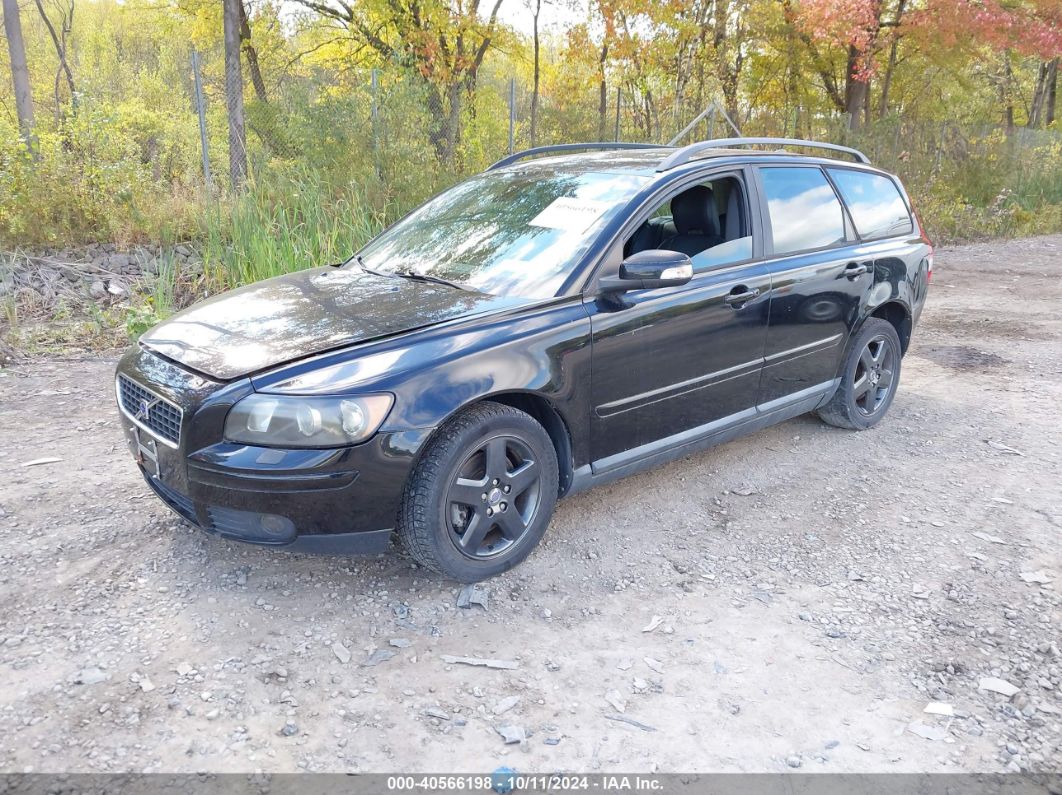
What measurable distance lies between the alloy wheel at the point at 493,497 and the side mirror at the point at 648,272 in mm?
799

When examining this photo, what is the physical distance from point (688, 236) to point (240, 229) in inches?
184

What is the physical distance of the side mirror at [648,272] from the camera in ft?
11.0

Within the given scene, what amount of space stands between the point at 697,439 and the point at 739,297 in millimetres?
730

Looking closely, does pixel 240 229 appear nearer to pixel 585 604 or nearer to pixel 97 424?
pixel 97 424

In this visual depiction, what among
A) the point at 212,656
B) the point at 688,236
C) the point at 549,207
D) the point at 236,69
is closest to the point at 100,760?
the point at 212,656

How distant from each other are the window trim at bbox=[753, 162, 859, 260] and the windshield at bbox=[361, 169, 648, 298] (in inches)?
30.5

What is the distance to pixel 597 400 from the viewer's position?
340 cm

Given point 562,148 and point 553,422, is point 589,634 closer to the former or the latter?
point 553,422

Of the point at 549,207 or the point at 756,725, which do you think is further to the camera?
the point at 549,207

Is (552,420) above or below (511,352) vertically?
below

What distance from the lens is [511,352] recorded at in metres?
3.10

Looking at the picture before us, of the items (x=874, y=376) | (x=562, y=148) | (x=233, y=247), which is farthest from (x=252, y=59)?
(x=874, y=376)

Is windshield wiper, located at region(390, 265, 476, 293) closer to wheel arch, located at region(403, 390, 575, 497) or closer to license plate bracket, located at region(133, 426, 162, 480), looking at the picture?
wheel arch, located at region(403, 390, 575, 497)

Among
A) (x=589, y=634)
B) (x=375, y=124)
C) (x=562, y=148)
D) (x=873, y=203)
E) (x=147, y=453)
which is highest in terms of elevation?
(x=375, y=124)
